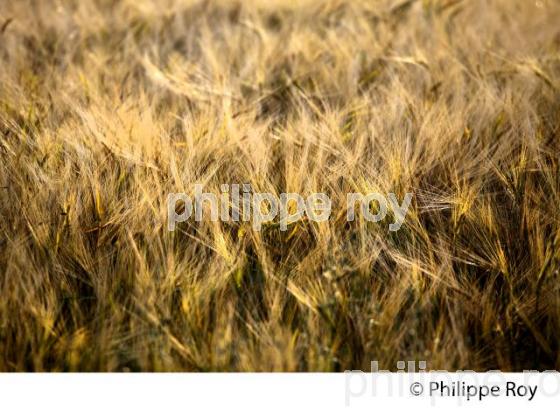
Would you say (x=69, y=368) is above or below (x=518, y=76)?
below

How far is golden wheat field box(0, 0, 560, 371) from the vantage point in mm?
933

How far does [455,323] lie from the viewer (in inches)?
37.4

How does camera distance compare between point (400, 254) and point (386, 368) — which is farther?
point (400, 254)

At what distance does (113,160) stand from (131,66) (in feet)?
2.11

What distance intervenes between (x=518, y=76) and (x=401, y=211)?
0.76 metres

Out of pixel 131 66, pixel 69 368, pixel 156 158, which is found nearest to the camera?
pixel 69 368

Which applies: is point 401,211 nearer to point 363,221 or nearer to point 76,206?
point 363,221

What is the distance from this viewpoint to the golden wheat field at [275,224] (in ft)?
3.06

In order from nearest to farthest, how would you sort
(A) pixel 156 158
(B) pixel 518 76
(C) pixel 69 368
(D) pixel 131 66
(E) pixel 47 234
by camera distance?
(C) pixel 69 368 < (E) pixel 47 234 < (A) pixel 156 158 < (B) pixel 518 76 < (D) pixel 131 66

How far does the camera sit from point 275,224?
1.08m
